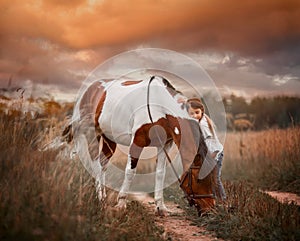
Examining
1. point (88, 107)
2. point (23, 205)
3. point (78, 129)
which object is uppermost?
point (88, 107)

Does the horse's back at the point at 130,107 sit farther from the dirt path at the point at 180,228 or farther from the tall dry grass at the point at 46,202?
the dirt path at the point at 180,228

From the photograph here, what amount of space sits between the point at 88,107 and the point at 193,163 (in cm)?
270

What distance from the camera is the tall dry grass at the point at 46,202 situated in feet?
10.2

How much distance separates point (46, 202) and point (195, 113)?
2813 mm

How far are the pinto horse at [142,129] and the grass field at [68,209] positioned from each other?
1.51ft

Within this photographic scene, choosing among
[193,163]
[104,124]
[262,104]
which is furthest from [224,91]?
[262,104]

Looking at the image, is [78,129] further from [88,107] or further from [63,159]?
[63,159]

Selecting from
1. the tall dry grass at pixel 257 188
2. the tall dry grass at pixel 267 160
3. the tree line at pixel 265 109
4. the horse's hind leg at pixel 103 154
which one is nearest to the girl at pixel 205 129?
the tall dry grass at pixel 257 188

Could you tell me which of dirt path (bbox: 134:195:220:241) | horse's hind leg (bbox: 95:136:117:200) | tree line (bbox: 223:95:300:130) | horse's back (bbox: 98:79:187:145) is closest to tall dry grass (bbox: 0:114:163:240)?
dirt path (bbox: 134:195:220:241)

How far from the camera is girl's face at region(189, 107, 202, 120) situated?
17.9 feet

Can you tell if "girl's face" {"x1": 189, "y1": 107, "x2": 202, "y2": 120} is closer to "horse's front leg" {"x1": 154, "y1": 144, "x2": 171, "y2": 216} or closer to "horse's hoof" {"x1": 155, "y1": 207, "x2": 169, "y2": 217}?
"horse's front leg" {"x1": 154, "y1": 144, "x2": 171, "y2": 216}

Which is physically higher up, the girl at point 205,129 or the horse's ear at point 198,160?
the girl at point 205,129

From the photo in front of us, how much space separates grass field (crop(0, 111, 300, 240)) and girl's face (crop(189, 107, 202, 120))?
1.28m

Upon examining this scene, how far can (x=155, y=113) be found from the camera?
17.5ft
